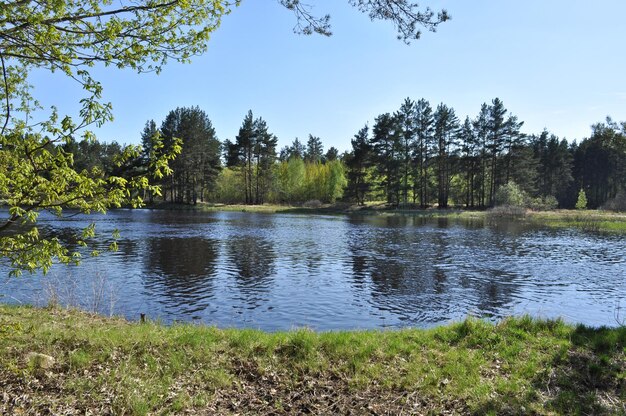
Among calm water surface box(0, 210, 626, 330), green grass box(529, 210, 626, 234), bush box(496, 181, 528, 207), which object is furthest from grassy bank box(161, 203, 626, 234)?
calm water surface box(0, 210, 626, 330)

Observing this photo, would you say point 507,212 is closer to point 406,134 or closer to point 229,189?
point 406,134

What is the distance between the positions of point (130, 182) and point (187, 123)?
8125cm

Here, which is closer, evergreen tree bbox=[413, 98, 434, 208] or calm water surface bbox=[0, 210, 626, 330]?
calm water surface bbox=[0, 210, 626, 330]

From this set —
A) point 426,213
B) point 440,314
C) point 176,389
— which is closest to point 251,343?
point 176,389

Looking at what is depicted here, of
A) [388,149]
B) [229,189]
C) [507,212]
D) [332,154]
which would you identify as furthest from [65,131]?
[332,154]

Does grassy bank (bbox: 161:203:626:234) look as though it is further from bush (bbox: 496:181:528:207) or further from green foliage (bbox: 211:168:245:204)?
green foliage (bbox: 211:168:245:204)

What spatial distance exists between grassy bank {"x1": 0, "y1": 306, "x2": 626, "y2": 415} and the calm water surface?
5.16 m

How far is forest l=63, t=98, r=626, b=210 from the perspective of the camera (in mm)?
79250

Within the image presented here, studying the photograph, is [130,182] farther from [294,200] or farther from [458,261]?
[294,200]

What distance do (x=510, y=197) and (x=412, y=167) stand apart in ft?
62.7

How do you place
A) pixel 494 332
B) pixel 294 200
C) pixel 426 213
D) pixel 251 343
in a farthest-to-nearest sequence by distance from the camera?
pixel 294 200, pixel 426 213, pixel 494 332, pixel 251 343

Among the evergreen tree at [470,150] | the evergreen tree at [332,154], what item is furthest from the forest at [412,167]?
the evergreen tree at [332,154]

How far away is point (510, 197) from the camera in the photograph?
69.9 m

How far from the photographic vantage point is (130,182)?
5.76 m
